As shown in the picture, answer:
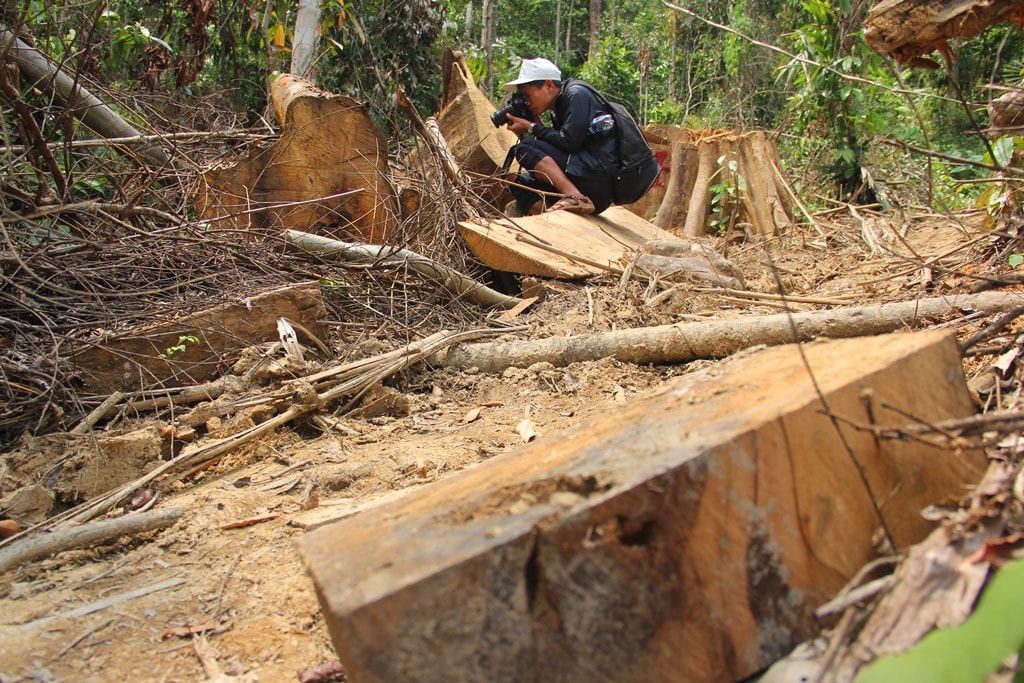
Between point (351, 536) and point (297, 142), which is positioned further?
point (297, 142)

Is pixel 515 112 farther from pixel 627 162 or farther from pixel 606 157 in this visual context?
pixel 627 162

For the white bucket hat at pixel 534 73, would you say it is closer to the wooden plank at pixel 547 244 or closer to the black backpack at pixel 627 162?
the black backpack at pixel 627 162

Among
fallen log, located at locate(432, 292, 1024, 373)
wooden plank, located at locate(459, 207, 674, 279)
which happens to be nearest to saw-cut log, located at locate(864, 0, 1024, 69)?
fallen log, located at locate(432, 292, 1024, 373)

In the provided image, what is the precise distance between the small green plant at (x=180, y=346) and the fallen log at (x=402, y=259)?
0.97 meters

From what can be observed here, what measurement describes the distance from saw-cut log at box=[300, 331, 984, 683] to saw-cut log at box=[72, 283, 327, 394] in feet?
7.50

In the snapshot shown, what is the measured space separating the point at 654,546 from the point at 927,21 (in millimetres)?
2407

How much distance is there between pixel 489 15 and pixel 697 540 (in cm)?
1286

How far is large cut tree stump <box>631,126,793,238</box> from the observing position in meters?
6.50

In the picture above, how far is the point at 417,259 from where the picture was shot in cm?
441

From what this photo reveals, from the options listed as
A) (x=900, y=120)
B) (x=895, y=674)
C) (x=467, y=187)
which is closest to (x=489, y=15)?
(x=900, y=120)

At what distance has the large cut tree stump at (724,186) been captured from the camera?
6.50m

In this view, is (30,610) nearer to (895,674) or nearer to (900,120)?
(895,674)

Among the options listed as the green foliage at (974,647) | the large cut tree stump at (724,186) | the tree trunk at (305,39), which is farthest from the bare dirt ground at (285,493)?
the tree trunk at (305,39)

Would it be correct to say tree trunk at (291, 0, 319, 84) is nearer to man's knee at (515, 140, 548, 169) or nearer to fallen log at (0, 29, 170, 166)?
fallen log at (0, 29, 170, 166)
